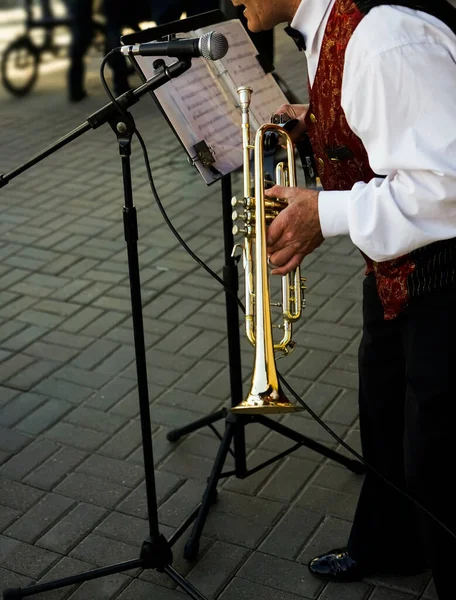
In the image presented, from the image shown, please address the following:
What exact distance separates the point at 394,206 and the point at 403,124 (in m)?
0.17

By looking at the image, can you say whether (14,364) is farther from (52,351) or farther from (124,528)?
(124,528)

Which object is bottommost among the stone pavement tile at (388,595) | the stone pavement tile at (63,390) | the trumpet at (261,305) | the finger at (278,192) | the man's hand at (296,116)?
the stone pavement tile at (388,595)

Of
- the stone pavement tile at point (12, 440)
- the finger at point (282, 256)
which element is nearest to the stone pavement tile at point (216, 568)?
the stone pavement tile at point (12, 440)

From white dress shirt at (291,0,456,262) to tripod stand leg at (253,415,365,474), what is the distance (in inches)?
45.9

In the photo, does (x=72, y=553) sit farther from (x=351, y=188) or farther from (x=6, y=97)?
(x=6, y=97)

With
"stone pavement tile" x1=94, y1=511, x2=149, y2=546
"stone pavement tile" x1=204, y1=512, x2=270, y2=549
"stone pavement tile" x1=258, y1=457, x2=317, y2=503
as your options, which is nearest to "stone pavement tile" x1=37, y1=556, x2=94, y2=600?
"stone pavement tile" x1=94, y1=511, x2=149, y2=546

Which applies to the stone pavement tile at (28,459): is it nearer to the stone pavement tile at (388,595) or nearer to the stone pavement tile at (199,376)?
the stone pavement tile at (199,376)

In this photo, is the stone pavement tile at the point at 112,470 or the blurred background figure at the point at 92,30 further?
the blurred background figure at the point at 92,30

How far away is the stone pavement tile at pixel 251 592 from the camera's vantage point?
8.80 ft

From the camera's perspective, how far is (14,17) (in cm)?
1140

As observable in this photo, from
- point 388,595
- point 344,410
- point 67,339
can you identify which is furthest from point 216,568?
point 67,339

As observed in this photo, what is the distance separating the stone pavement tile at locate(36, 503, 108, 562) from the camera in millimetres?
2939

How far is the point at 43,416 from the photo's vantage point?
364 cm

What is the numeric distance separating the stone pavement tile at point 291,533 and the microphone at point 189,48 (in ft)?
5.21
